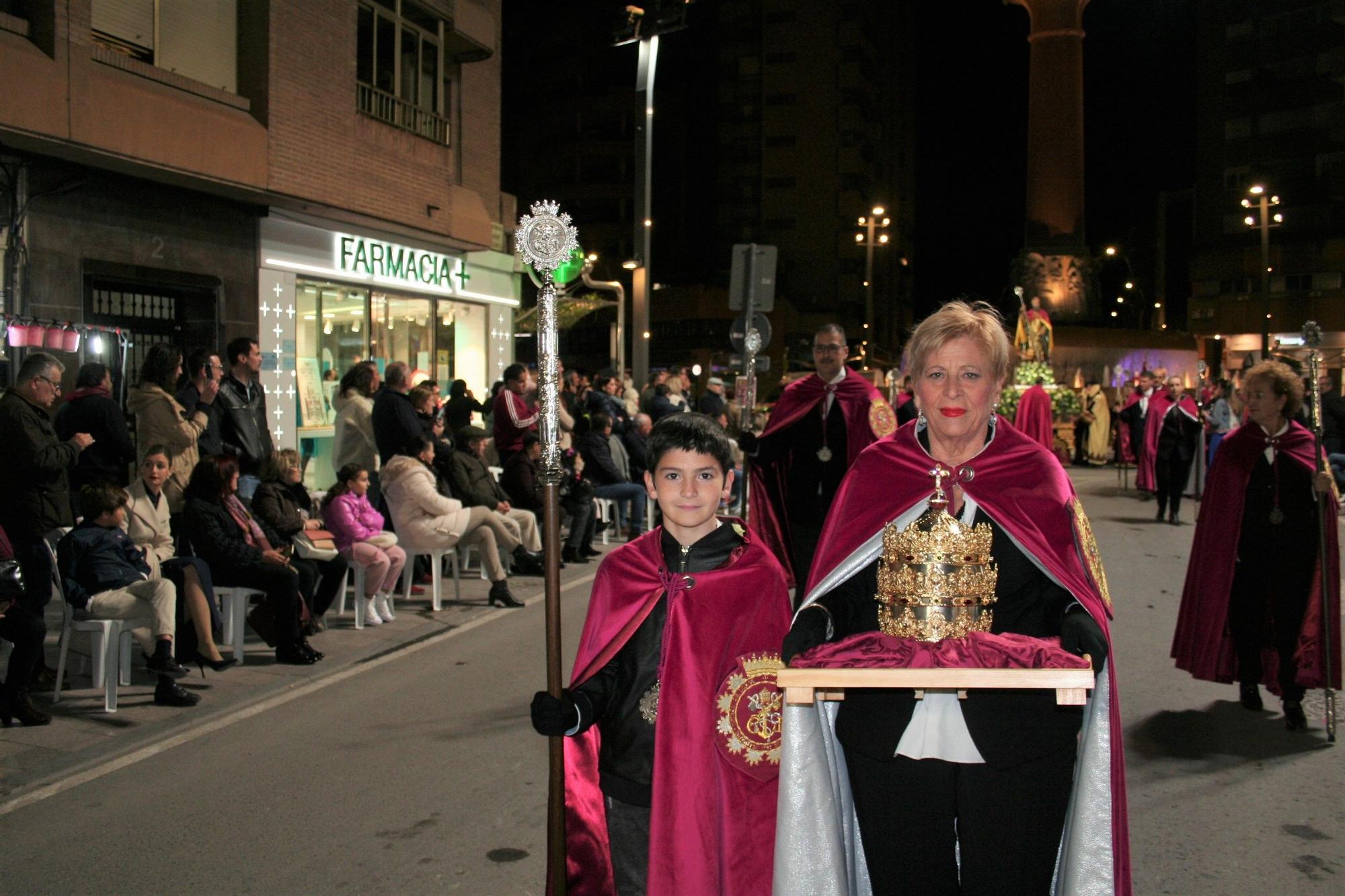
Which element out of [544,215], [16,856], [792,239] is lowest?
[16,856]

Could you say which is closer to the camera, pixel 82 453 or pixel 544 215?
pixel 544 215

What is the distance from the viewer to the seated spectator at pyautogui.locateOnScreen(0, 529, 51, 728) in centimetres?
662

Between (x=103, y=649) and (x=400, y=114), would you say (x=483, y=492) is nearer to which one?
(x=103, y=649)

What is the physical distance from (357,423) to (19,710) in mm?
5426

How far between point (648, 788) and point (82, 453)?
22.4ft

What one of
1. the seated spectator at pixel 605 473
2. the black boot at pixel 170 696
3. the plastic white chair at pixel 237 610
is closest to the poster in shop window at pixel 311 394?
the seated spectator at pixel 605 473

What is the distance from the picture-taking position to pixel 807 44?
76812mm

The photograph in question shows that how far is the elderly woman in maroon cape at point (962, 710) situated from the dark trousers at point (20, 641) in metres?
5.13

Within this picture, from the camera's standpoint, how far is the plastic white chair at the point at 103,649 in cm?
714

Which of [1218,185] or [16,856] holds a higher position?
[1218,185]

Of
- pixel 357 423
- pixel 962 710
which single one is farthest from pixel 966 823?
pixel 357 423

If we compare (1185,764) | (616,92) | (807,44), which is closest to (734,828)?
(1185,764)

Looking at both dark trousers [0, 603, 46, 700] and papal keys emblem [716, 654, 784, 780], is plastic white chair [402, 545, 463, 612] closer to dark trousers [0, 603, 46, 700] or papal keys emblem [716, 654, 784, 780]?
dark trousers [0, 603, 46, 700]

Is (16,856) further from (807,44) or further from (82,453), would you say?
(807,44)
